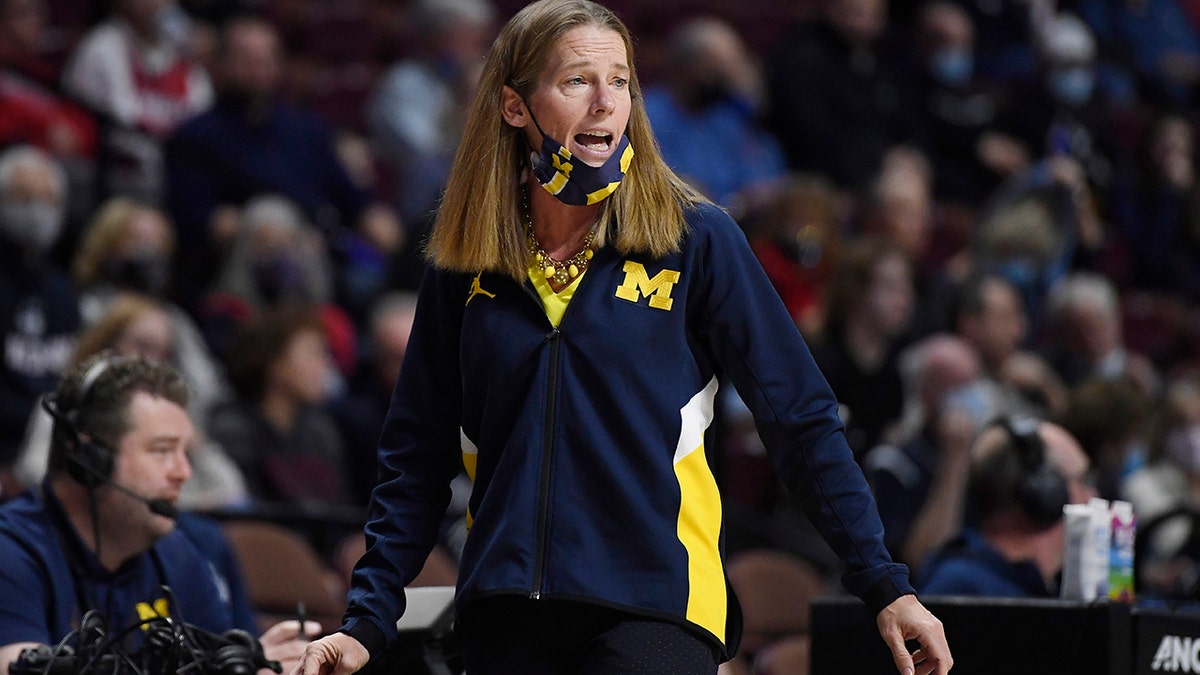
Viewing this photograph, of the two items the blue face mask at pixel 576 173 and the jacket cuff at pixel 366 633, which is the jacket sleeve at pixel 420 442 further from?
the blue face mask at pixel 576 173

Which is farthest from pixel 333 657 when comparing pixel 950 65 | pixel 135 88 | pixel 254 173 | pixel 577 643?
pixel 950 65

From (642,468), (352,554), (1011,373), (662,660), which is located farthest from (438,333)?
(1011,373)

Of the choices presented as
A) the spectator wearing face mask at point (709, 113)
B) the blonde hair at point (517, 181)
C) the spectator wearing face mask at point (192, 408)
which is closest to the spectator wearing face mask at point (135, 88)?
the spectator wearing face mask at point (192, 408)

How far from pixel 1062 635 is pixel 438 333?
148 centimetres

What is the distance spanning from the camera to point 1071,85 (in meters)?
11.3

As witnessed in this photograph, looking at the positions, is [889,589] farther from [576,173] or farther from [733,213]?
[733,213]

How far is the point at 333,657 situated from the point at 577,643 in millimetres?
385

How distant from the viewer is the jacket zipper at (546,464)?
2523 millimetres

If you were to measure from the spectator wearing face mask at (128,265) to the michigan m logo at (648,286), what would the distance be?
15.4 ft

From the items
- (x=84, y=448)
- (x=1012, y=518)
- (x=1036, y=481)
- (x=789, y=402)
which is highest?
(x=789, y=402)

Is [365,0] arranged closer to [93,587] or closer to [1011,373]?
[1011,373]

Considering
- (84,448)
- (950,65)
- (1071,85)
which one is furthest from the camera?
(1071,85)

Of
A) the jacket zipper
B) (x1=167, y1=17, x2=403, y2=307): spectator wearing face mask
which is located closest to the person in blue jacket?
the jacket zipper

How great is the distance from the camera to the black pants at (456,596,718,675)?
97.8 inches
